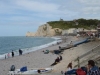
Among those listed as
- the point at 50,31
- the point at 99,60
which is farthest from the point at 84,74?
the point at 50,31

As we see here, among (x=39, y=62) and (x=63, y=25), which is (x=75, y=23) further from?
(x=39, y=62)

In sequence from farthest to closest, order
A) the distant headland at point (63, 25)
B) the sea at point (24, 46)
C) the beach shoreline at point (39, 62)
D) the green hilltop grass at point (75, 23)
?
the distant headland at point (63, 25) < the green hilltop grass at point (75, 23) < the sea at point (24, 46) < the beach shoreline at point (39, 62)

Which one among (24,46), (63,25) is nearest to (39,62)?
(24,46)

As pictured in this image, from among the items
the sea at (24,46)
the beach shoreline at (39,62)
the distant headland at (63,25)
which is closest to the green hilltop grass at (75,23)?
the distant headland at (63,25)

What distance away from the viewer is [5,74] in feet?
63.1

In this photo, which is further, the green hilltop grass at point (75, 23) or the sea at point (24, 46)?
the green hilltop grass at point (75, 23)

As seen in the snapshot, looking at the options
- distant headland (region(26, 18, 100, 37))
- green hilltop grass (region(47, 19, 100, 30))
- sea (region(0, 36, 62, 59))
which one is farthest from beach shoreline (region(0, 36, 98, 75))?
distant headland (region(26, 18, 100, 37))

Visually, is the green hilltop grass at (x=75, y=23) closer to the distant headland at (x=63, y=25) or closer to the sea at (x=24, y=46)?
the distant headland at (x=63, y=25)

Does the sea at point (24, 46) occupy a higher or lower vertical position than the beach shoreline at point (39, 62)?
lower

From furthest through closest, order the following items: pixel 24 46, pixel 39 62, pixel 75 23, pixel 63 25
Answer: pixel 63 25, pixel 75 23, pixel 24 46, pixel 39 62

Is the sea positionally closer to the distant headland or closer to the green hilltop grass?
the green hilltop grass

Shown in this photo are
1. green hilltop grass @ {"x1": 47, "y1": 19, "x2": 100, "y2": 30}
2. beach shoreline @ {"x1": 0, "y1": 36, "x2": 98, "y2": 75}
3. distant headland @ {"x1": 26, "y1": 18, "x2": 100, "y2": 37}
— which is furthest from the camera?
distant headland @ {"x1": 26, "y1": 18, "x2": 100, "y2": 37}

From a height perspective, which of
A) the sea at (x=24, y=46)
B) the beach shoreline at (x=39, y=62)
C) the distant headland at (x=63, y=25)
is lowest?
the sea at (x=24, y=46)

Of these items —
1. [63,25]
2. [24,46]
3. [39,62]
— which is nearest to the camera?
[39,62]
